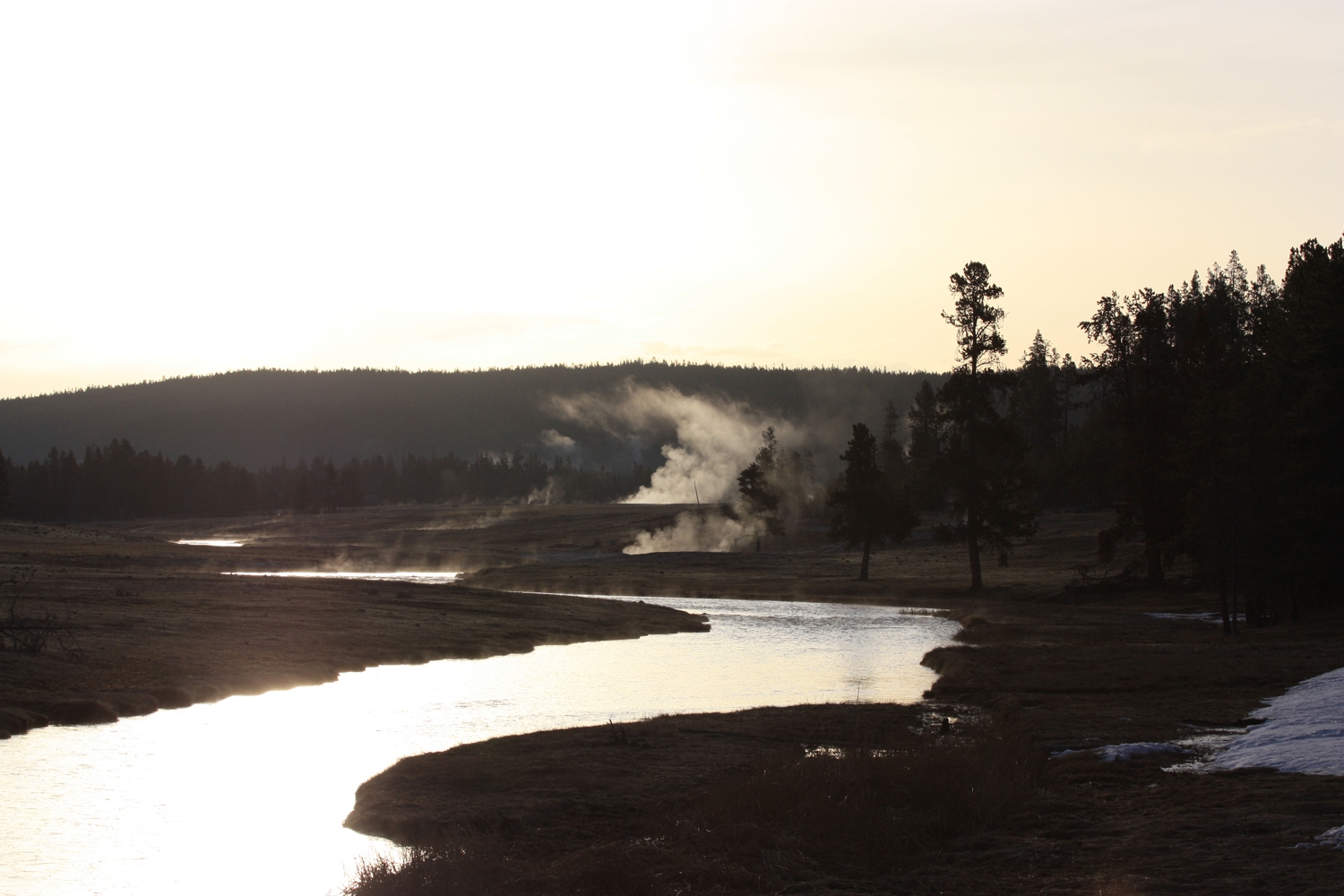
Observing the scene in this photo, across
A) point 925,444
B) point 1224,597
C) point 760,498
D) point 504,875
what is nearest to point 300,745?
point 504,875

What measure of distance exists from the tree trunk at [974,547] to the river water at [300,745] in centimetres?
1773

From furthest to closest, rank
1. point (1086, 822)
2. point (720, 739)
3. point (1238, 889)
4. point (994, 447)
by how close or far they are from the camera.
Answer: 1. point (994, 447)
2. point (720, 739)
3. point (1086, 822)
4. point (1238, 889)

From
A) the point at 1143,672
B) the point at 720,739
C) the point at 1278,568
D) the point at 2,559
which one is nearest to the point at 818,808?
the point at 720,739

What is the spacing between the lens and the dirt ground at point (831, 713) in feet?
45.2

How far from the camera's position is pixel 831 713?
2698 centimetres

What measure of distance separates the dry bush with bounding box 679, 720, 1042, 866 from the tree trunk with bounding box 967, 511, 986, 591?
47.1 metres

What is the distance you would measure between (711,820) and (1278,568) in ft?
110

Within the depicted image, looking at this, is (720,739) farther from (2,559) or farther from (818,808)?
(2,559)

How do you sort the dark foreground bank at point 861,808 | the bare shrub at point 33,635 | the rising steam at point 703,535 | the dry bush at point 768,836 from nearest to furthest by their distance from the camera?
1. the dark foreground bank at point 861,808
2. the dry bush at point 768,836
3. the bare shrub at point 33,635
4. the rising steam at point 703,535

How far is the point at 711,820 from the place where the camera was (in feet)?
53.8

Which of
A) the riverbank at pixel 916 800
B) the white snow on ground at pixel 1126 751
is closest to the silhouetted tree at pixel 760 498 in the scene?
the riverbank at pixel 916 800

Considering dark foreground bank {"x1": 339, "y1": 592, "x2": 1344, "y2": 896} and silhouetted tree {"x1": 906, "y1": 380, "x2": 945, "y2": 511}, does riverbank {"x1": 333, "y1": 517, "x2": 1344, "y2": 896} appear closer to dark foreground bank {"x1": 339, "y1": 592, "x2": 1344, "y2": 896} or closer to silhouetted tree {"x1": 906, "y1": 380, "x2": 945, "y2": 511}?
dark foreground bank {"x1": 339, "y1": 592, "x2": 1344, "y2": 896}

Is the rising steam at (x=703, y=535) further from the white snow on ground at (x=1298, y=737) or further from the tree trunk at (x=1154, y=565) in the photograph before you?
the white snow on ground at (x=1298, y=737)

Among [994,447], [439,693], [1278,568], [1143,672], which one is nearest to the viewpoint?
[1143,672]
